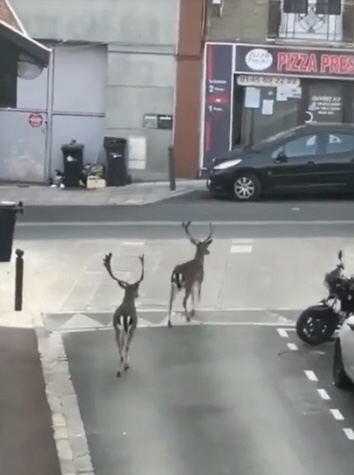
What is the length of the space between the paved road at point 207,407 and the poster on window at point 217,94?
1484 cm

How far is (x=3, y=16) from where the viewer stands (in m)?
12.5

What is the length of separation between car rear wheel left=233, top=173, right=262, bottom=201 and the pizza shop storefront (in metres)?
3.66

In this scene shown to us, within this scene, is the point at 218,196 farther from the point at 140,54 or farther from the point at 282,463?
the point at 282,463

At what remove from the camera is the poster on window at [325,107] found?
91.4 feet

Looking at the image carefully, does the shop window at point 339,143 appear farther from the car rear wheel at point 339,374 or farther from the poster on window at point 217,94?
the car rear wheel at point 339,374

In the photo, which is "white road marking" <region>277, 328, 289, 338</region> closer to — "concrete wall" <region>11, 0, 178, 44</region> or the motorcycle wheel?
the motorcycle wheel

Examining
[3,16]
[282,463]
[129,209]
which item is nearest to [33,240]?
[129,209]

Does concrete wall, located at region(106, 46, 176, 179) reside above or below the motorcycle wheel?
above

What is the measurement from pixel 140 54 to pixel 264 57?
2.96 metres

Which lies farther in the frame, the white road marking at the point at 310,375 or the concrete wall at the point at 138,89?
the concrete wall at the point at 138,89

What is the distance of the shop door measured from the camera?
90.5ft

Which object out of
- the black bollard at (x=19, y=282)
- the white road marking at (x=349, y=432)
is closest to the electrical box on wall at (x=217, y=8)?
the black bollard at (x=19, y=282)

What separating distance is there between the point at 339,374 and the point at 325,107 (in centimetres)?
1795

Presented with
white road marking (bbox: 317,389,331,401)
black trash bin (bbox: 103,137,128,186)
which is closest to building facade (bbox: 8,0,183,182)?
black trash bin (bbox: 103,137,128,186)
